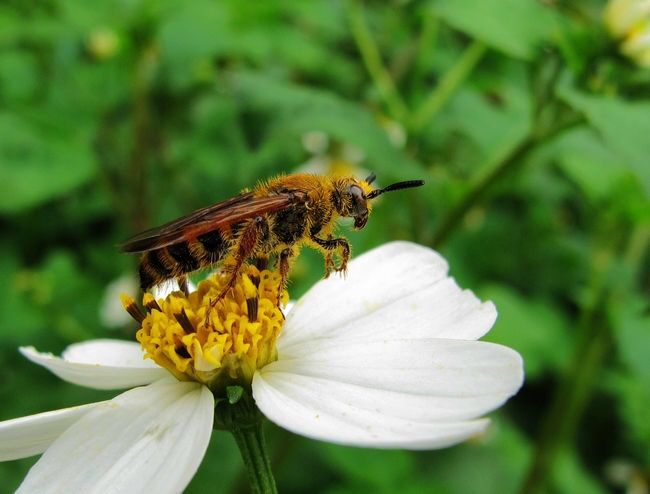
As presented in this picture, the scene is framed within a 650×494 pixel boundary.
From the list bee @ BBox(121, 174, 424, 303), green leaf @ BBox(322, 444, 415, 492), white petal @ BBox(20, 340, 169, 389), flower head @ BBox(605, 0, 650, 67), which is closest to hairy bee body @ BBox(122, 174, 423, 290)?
bee @ BBox(121, 174, 424, 303)

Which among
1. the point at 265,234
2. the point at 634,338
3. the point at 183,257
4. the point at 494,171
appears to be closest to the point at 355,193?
the point at 265,234

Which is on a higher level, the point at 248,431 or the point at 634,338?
the point at 248,431

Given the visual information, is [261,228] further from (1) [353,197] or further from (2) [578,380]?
(2) [578,380]

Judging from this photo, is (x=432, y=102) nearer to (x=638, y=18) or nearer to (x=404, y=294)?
(x=638, y=18)

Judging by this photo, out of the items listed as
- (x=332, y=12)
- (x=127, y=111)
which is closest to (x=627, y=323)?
(x=332, y=12)

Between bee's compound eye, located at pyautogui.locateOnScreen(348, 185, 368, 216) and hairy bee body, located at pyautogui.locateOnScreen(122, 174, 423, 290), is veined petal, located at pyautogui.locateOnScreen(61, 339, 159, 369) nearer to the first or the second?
hairy bee body, located at pyautogui.locateOnScreen(122, 174, 423, 290)

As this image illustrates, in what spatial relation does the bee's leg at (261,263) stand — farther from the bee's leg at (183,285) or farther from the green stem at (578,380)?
the green stem at (578,380)
